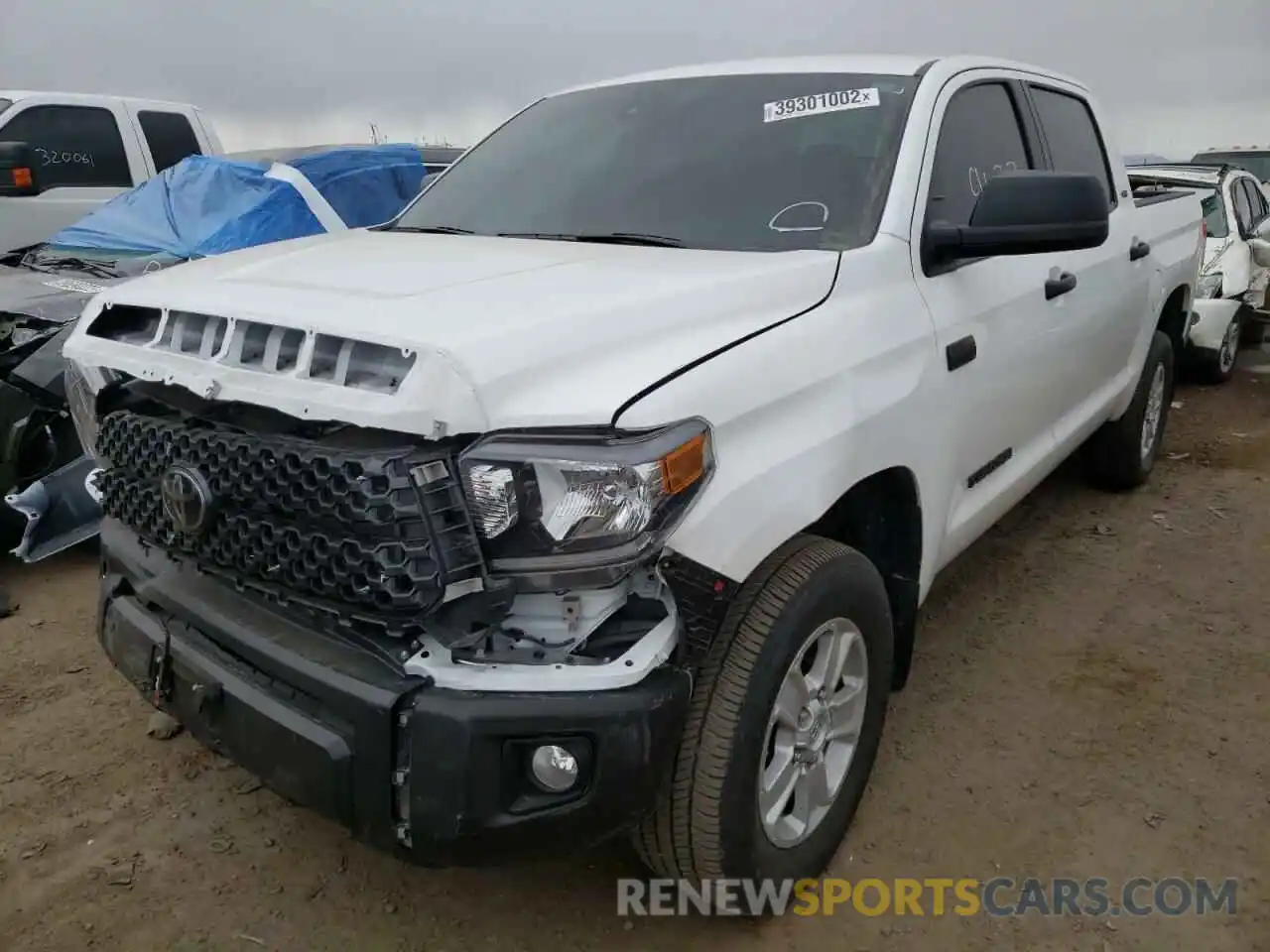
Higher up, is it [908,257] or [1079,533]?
[908,257]

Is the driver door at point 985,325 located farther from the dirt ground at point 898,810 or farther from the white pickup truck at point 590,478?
the dirt ground at point 898,810

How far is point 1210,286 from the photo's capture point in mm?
7855

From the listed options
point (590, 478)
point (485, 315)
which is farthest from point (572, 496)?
point (485, 315)

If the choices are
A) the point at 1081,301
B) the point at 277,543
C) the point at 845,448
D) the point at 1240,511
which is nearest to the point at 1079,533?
the point at 1240,511

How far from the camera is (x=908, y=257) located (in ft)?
8.45

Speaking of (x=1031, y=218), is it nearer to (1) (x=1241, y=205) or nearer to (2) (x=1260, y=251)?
(2) (x=1260, y=251)

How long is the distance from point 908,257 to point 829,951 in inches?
66.0

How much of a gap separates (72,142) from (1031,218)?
280 inches

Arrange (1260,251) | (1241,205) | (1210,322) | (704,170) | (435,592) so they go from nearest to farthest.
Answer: (435,592), (704,170), (1210,322), (1260,251), (1241,205)

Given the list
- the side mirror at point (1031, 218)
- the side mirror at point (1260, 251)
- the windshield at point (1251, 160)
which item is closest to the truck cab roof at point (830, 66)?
the side mirror at point (1031, 218)

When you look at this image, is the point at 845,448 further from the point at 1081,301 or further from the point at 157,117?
the point at 157,117

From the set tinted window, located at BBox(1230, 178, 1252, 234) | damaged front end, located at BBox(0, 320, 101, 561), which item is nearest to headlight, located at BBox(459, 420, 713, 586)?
damaged front end, located at BBox(0, 320, 101, 561)

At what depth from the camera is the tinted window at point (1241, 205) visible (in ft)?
28.1

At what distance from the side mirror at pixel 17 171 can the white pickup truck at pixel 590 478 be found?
3760 millimetres
